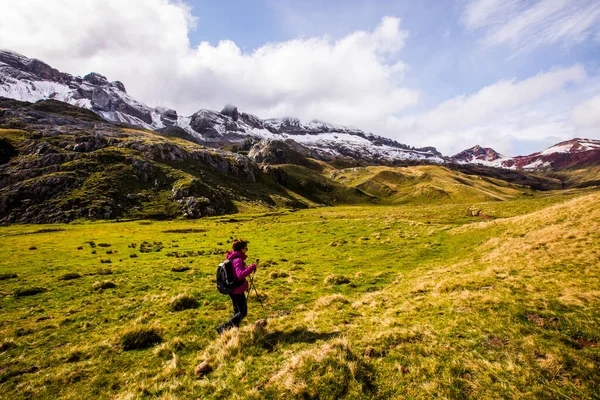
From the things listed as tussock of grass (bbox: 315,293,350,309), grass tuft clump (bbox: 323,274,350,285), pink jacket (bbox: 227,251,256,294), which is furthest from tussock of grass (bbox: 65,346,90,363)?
grass tuft clump (bbox: 323,274,350,285)

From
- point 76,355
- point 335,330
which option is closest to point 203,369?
point 335,330

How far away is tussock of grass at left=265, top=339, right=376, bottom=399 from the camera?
719 centimetres

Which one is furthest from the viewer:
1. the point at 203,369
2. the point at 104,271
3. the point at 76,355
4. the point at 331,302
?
the point at 104,271

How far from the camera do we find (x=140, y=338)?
11945 mm

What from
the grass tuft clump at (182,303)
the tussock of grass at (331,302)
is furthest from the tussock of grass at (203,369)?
the grass tuft clump at (182,303)

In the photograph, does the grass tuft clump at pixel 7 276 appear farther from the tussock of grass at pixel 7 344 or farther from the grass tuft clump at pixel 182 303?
the grass tuft clump at pixel 182 303

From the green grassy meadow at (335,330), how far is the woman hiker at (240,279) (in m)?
0.52

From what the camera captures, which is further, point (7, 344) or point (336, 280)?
point (336, 280)

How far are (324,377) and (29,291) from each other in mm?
25376

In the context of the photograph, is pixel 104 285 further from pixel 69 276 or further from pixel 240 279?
pixel 240 279

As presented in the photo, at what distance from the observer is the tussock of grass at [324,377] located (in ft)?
23.6

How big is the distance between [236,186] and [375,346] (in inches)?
7434

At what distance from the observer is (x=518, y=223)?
1227 inches

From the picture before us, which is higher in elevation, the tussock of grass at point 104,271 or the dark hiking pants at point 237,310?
the dark hiking pants at point 237,310
